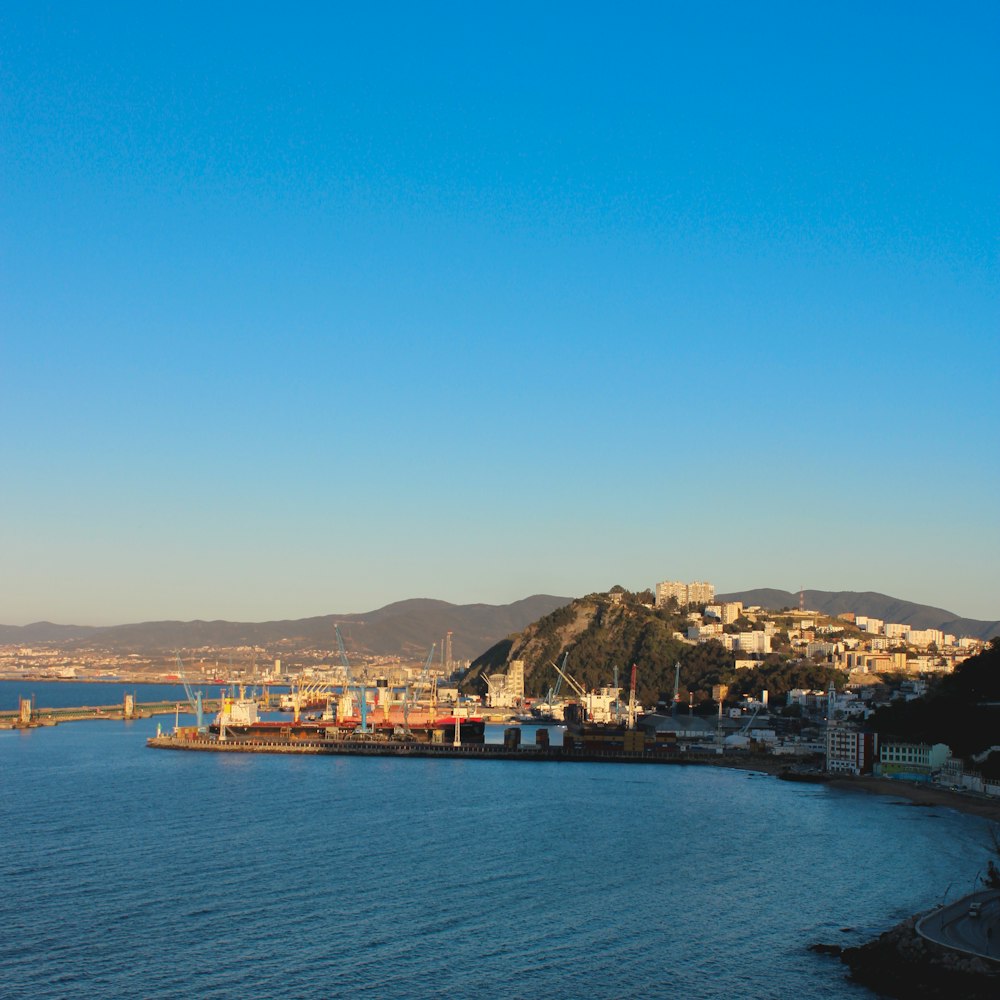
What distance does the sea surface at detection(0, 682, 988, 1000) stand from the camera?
17.0m

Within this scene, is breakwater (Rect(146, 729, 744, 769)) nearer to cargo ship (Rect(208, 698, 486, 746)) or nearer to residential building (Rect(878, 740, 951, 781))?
cargo ship (Rect(208, 698, 486, 746))

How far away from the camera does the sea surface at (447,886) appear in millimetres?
17000

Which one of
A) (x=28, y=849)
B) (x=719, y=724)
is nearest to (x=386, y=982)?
(x=28, y=849)

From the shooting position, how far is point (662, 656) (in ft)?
319

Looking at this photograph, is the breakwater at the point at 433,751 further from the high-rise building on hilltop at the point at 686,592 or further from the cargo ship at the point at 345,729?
the high-rise building on hilltop at the point at 686,592

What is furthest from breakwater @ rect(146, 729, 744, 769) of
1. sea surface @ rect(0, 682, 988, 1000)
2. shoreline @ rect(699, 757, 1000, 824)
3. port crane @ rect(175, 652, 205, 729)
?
sea surface @ rect(0, 682, 988, 1000)

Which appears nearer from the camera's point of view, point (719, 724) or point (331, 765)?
point (331, 765)

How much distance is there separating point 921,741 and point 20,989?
3884 cm

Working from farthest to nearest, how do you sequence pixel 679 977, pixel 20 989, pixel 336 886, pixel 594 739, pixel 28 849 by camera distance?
pixel 594 739 < pixel 28 849 < pixel 336 886 < pixel 679 977 < pixel 20 989

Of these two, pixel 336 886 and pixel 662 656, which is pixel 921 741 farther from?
pixel 662 656

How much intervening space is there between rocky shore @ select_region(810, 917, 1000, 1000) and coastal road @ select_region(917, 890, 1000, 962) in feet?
0.60

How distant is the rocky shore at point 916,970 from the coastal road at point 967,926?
0.60 feet

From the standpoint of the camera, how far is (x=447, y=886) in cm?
2273

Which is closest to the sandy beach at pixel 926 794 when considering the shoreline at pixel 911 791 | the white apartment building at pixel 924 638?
the shoreline at pixel 911 791
